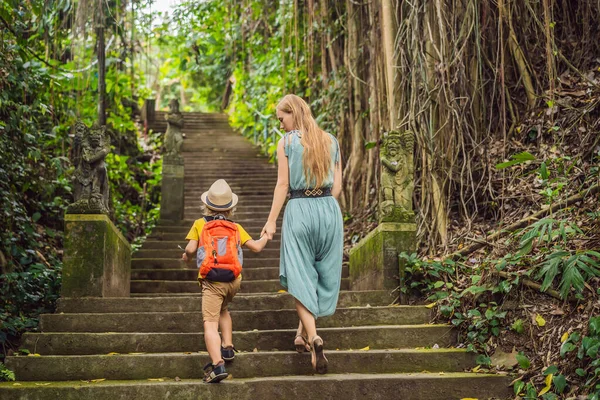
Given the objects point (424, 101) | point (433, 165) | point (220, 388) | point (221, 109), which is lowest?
point (220, 388)

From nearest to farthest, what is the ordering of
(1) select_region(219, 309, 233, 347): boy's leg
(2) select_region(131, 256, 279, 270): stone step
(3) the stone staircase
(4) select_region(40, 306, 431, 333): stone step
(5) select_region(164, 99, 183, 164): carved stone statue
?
1. (3) the stone staircase
2. (1) select_region(219, 309, 233, 347): boy's leg
3. (4) select_region(40, 306, 431, 333): stone step
4. (2) select_region(131, 256, 279, 270): stone step
5. (5) select_region(164, 99, 183, 164): carved stone statue

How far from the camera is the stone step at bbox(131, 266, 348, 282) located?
290 inches

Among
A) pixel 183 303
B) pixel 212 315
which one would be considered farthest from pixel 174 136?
pixel 212 315

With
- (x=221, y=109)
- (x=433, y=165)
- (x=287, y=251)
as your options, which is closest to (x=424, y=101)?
(x=433, y=165)

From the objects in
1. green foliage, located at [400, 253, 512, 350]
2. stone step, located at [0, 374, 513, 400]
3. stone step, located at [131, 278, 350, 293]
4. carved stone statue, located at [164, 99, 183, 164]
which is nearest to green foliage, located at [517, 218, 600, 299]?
green foliage, located at [400, 253, 512, 350]

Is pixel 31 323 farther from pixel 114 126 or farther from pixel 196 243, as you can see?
pixel 114 126

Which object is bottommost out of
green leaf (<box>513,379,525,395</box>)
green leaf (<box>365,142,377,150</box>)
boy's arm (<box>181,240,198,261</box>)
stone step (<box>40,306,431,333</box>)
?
green leaf (<box>513,379,525,395</box>)

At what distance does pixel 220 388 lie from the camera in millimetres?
4273

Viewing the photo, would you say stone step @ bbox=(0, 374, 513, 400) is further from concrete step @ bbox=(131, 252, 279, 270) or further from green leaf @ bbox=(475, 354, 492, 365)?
concrete step @ bbox=(131, 252, 279, 270)

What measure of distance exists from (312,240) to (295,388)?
0.91 m

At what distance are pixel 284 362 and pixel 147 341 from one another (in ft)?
3.19

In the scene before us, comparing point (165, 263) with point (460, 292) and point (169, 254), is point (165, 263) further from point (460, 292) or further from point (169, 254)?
point (460, 292)

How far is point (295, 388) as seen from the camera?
4.36 m

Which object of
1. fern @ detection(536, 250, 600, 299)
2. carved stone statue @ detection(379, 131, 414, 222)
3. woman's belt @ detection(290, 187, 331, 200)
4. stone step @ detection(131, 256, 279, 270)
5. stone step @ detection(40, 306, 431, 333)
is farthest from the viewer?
stone step @ detection(131, 256, 279, 270)
